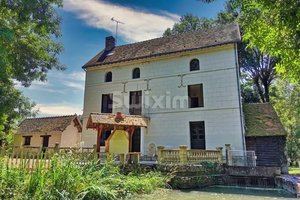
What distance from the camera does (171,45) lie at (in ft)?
67.7

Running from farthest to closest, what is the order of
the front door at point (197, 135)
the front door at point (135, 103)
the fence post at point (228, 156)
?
the front door at point (135, 103) → the front door at point (197, 135) → the fence post at point (228, 156)

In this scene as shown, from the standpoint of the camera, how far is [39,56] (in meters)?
14.3

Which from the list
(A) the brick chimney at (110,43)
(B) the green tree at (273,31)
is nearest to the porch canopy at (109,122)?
(B) the green tree at (273,31)

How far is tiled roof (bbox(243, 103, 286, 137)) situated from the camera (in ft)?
53.4

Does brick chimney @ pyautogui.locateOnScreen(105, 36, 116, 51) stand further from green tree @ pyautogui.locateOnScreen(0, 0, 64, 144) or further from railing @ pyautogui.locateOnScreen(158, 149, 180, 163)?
railing @ pyautogui.locateOnScreen(158, 149, 180, 163)

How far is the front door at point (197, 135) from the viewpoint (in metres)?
17.6

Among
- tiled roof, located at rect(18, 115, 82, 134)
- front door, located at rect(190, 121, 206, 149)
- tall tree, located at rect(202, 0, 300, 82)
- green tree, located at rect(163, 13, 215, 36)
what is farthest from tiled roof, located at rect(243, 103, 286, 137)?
tiled roof, located at rect(18, 115, 82, 134)

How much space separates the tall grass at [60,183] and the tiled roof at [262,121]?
1050cm

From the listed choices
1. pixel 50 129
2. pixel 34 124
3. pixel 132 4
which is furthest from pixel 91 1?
pixel 34 124

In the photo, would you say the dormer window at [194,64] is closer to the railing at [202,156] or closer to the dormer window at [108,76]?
the railing at [202,156]

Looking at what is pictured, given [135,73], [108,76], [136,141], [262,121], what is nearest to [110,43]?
[108,76]

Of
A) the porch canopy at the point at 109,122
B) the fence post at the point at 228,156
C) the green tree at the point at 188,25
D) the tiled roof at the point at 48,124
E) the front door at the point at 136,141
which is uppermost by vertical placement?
Answer: the green tree at the point at 188,25

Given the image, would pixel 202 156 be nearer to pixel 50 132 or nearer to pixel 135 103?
pixel 135 103

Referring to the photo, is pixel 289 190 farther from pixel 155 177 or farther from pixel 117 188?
pixel 117 188
